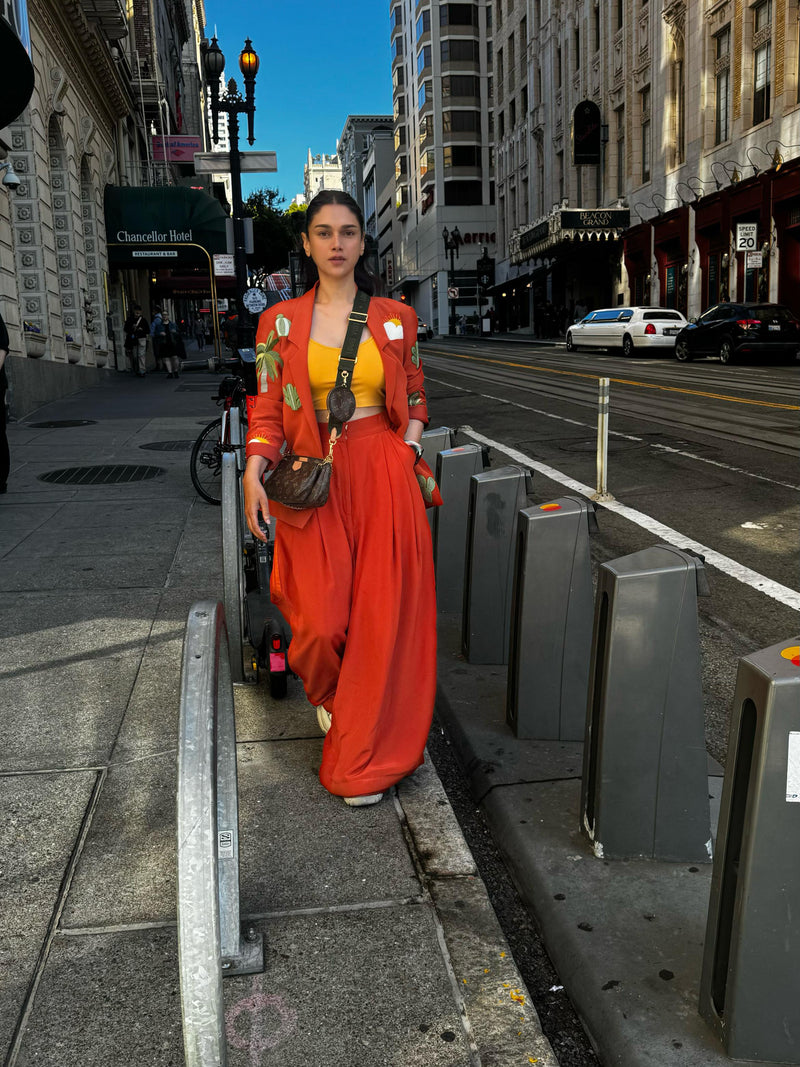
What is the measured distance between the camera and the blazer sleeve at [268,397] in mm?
3295

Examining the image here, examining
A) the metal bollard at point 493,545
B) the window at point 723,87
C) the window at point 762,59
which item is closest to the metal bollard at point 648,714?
the metal bollard at point 493,545

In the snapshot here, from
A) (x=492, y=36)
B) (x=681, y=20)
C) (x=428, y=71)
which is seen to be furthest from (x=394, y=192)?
(x=681, y=20)

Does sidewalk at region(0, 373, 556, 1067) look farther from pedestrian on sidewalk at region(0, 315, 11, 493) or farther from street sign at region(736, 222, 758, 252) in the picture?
street sign at region(736, 222, 758, 252)

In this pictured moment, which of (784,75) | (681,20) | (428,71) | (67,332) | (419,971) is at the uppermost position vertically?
(428,71)

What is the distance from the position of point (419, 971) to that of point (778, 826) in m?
0.96

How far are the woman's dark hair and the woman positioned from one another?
1 cm

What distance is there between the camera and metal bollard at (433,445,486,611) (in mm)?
5266

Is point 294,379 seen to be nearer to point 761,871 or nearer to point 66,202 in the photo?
point 761,871

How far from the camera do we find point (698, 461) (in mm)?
10320

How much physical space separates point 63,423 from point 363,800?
43.6 ft

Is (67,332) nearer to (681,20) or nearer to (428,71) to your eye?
(681,20)

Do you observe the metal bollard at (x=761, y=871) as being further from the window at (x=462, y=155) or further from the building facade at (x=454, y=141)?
the window at (x=462, y=155)

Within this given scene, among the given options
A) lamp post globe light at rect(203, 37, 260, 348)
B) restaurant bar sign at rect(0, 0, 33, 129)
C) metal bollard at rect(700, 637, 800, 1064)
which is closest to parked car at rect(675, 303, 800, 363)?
lamp post globe light at rect(203, 37, 260, 348)

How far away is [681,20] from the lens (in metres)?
37.8
